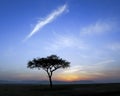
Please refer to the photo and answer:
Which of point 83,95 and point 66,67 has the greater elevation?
point 66,67

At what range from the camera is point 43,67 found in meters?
82.9

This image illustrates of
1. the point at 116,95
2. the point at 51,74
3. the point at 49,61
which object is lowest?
the point at 116,95

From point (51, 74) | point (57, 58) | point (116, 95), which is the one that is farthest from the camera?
point (57, 58)

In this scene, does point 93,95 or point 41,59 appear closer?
point 93,95

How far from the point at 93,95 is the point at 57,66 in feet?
136

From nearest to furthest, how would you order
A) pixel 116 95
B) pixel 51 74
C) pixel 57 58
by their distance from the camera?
1. pixel 116 95
2. pixel 51 74
3. pixel 57 58

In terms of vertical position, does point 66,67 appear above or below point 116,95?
above

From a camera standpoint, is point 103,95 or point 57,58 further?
point 57,58

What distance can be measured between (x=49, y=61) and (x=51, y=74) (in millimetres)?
5711

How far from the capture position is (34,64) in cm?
8562

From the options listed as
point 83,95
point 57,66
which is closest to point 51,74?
point 57,66

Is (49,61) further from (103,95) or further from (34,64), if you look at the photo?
(103,95)

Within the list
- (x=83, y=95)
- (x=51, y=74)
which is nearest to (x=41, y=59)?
(x=51, y=74)

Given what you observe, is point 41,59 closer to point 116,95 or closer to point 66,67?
point 66,67
